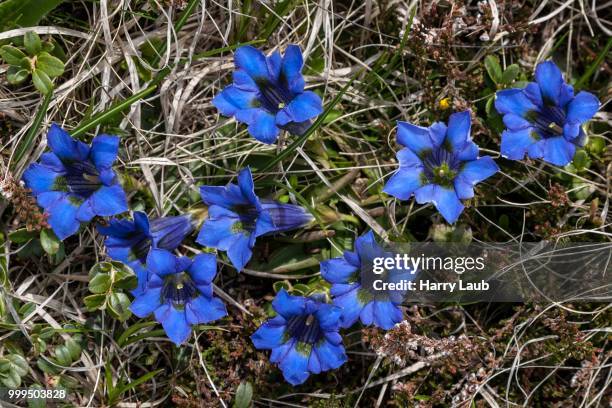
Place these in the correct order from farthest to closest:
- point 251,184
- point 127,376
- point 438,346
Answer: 1. point 127,376
2. point 438,346
3. point 251,184

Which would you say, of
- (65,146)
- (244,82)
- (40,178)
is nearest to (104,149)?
(65,146)

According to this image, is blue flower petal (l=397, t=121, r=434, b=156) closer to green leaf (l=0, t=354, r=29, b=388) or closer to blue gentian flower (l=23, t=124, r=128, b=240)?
blue gentian flower (l=23, t=124, r=128, b=240)

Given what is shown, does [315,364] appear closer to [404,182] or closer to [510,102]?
[404,182]

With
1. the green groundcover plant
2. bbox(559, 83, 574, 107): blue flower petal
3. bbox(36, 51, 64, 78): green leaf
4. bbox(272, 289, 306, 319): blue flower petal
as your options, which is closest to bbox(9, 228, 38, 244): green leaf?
the green groundcover plant

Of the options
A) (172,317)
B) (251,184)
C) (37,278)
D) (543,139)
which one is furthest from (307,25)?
(37,278)

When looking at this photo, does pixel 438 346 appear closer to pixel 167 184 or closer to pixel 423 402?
pixel 423 402
